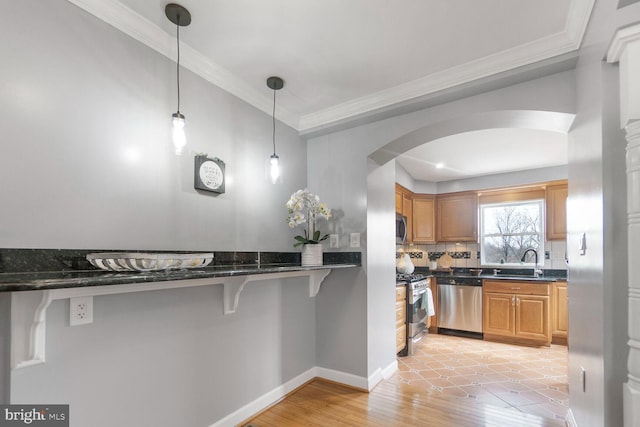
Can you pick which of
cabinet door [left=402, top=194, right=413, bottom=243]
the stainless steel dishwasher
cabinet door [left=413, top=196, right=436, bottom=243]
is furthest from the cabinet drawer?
cabinet door [left=402, top=194, right=413, bottom=243]

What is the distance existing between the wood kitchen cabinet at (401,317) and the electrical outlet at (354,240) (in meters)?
1.14

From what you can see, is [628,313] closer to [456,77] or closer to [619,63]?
[619,63]

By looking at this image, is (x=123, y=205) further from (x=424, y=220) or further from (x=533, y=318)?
(x=533, y=318)

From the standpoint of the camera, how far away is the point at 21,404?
1.27 m

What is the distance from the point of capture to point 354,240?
287 centimetres

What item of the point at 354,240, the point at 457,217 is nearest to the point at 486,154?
the point at 457,217

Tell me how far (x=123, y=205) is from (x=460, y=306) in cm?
459

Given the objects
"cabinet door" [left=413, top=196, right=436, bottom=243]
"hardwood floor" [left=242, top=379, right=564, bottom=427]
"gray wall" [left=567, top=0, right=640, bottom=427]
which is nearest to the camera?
"gray wall" [left=567, top=0, right=640, bottom=427]

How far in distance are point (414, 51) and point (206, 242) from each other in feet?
6.09

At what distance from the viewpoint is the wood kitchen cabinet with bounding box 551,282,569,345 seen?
423cm

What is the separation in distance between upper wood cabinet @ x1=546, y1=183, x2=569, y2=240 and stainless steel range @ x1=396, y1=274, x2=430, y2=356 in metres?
2.03

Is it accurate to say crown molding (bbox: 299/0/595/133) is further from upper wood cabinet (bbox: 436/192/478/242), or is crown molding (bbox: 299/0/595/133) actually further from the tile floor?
upper wood cabinet (bbox: 436/192/478/242)

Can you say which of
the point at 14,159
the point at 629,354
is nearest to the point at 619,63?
the point at 629,354

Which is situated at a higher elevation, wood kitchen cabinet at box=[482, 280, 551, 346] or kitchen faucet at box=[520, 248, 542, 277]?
kitchen faucet at box=[520, 248, 542, 277]
